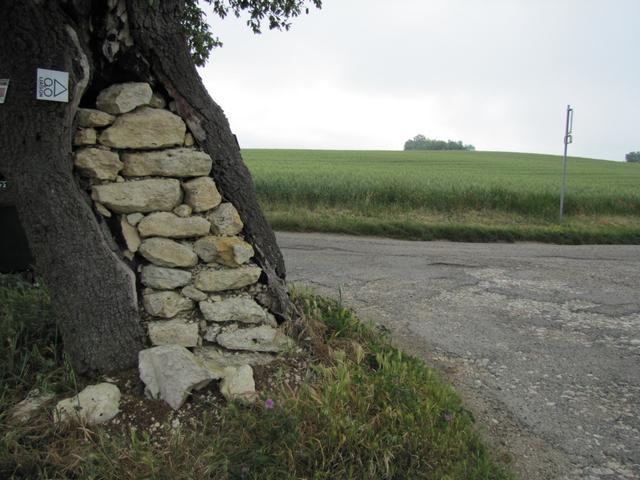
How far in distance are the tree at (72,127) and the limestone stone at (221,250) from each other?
0.52 m

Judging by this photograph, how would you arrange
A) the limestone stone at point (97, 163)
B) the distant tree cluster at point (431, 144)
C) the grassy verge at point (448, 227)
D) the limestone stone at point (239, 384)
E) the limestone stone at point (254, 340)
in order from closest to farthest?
the limestone stone at point (239, 384) → the limestone stone at point (97, 163) → the limestone stone at point (254, 340) → the grassy verge at point (448, 227) → the distant tree cluster at point (431, 144)

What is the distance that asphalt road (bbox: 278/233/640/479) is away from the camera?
132 inches

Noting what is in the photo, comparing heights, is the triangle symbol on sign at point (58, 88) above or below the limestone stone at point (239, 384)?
above

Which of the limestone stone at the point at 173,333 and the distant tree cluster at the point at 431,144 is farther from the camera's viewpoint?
the distant tree cluster at the point at 431,144

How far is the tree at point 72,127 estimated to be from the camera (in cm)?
301

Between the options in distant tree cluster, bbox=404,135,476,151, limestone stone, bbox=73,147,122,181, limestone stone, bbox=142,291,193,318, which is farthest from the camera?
→ distant tree cluster, bbox=404,135,476,151

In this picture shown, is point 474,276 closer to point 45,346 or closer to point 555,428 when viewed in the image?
point 555,428

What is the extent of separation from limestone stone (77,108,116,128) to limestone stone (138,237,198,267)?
841 mm

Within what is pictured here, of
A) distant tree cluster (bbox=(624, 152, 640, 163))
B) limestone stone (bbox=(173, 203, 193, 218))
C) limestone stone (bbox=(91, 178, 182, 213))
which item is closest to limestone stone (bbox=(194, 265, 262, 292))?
limestone stone (bbox=(173, 203, 193, 218))

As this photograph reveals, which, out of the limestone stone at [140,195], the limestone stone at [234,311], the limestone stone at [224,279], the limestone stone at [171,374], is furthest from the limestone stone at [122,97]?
the limestone stone at [171,374]

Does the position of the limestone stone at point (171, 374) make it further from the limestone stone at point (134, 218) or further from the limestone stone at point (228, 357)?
the limestone stone at point (134, 218)

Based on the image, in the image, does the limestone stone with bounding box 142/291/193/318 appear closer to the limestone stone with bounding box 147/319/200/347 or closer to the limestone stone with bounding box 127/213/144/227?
the limestone stone with bounding box 147/319/200/347

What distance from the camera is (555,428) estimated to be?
344 centimetres

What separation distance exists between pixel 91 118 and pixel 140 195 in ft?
1.94
